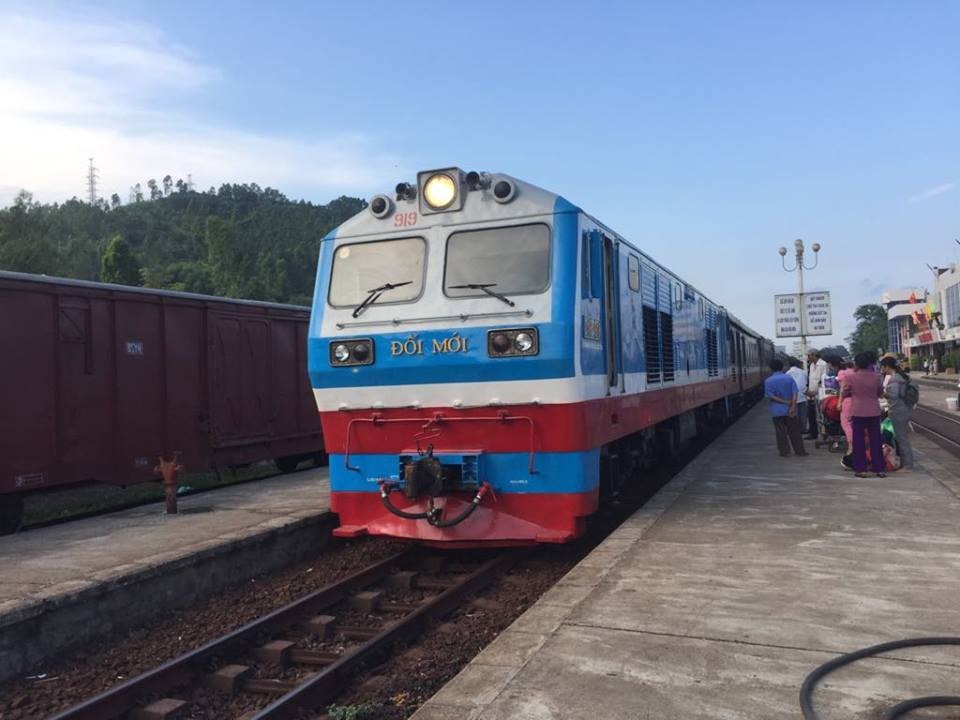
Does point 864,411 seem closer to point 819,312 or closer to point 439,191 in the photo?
point 439,191

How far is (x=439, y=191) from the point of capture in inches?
270

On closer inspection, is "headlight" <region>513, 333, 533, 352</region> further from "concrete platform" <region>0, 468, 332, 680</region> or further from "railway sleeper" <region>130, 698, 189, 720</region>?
"railway sleeper" <region>130, 698, 189, 720</region>

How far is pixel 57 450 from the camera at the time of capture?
8562 mm

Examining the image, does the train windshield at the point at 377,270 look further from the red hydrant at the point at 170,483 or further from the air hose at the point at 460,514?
the red hydrant at the point at 170,483

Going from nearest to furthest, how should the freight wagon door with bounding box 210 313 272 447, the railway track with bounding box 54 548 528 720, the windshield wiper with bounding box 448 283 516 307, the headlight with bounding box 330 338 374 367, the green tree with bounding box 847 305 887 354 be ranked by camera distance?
the railway track with bounding box 54 548 528 720 → the windshield wiper with bounding box 448 283 516 307 → the headlight with bounding box 330 338 374 367 → the freight wagon door with bounding box 210 313 272 447 → the green tree with bounding box 847 305 887 354

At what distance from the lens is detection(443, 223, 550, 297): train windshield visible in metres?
6.34

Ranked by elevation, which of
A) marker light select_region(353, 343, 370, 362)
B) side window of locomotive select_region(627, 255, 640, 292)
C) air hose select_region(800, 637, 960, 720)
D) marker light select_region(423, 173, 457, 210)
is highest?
marker light select_region(423, 173, 457, 210)

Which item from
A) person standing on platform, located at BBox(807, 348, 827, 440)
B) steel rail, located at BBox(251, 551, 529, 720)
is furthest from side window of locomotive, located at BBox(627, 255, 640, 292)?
person standing on platform, located at BBox(807, 348, 827, 440)

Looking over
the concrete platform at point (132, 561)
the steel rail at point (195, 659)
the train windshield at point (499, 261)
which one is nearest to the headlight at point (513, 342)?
the train windshield at point (499, 261)

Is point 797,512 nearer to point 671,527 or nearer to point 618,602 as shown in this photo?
point 671,527

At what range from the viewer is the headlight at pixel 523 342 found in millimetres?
6102

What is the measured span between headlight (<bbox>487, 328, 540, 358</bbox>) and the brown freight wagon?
211 inches

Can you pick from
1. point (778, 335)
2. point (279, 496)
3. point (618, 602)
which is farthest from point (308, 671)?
point (778, 335)

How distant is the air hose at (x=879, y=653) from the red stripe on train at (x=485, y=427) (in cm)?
276
